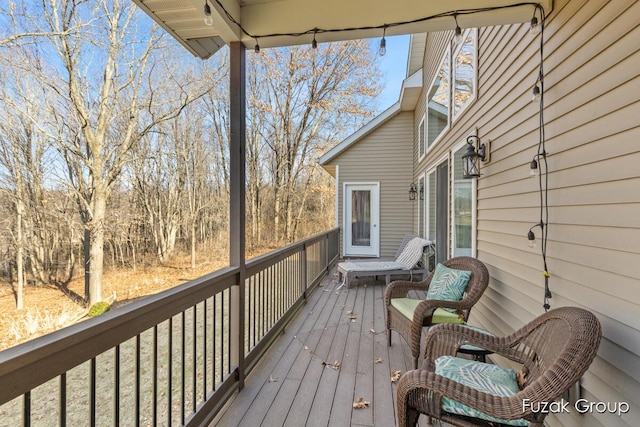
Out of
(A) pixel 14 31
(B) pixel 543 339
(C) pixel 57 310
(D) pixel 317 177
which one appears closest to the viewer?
(B) pixel 543 339

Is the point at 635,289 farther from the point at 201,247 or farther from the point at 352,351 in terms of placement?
the point at 201,247

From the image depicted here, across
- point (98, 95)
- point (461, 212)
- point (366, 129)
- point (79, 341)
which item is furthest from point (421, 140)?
point (79, 341)

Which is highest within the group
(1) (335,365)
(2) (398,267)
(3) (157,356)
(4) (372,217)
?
(4) (372,217)

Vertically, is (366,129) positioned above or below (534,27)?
above

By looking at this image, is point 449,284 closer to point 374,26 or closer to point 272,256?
point 272,256

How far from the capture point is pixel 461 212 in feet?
12.5

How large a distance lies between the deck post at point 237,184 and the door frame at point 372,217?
593cm

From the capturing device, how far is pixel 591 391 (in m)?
1.48

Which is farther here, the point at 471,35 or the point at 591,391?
A: the point at 471,35

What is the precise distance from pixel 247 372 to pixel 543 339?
83.9 inches

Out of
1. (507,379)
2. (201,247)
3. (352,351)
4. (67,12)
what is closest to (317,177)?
(201,247)

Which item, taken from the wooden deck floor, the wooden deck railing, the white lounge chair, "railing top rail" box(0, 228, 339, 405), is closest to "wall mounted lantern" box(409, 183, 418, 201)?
the white lounge chair

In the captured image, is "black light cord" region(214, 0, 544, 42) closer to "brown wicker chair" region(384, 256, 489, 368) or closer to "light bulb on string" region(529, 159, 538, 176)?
"light bulb on string" region(529, 159, 538, 176)

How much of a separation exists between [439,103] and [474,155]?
254 centimetres
